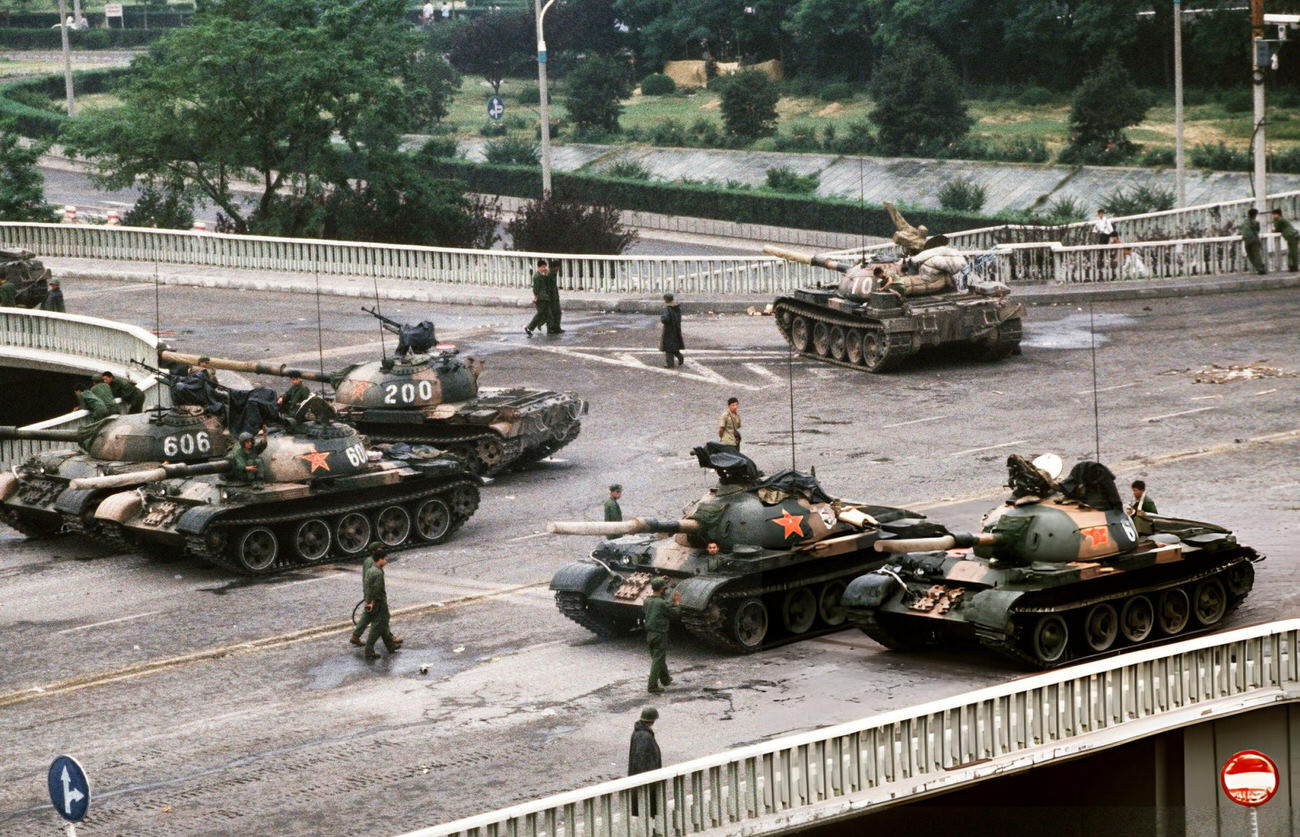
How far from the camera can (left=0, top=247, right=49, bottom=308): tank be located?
4784 centimetres

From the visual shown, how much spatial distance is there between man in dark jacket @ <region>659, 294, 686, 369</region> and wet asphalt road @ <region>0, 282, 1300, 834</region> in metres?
0.42

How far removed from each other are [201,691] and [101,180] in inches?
1444

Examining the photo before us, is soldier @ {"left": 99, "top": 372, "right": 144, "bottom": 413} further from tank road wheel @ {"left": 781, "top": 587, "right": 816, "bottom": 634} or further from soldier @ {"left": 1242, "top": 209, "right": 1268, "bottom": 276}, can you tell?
soldier @ {"left": 1242, "top": 209, "right": 1268, "bottom": 276}

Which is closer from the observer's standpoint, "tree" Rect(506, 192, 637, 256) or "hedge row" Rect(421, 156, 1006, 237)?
"tree" Rect(506, 192, 637, 256)

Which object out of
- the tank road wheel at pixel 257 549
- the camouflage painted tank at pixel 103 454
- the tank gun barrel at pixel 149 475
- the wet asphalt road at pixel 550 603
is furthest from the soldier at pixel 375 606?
the camouflage painted tank at pixel 103 454

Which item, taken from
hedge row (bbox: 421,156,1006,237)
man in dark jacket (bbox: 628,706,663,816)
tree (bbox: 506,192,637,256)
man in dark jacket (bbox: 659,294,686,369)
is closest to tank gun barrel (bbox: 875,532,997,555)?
man in dark jacket (bbox: 628,706,663,816)

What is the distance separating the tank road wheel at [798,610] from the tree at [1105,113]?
46.6 m

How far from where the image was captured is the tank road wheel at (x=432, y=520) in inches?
1169

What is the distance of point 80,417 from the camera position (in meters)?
34.5

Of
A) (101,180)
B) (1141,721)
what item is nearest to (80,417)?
(1141,721)

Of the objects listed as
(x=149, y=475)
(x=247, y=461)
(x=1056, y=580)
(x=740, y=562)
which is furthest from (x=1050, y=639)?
(x=149, y=475)

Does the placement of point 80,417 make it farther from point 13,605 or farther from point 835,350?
point 835,350

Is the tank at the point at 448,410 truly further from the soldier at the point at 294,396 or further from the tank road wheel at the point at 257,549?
the tank road wheel at the point at 257,549

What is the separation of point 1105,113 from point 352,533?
44985 mm
